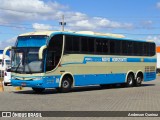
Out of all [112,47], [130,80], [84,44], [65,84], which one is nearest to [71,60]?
[65,84]

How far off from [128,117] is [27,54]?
33.6ft

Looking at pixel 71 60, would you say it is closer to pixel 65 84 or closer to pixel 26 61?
pixel 65 84

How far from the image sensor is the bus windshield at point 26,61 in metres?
20.9

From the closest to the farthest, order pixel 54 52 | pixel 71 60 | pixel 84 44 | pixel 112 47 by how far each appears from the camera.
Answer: pixel 54 52 < pixel 71 60 < pixel 84 44 < pixel 112 47

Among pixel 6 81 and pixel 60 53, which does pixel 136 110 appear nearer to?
pixel 60 53

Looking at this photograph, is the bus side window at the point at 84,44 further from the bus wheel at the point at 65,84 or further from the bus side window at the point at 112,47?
the bus side window at the point at 112,47

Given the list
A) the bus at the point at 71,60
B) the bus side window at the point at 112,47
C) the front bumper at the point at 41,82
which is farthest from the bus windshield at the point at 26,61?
the bus side window at the point at 112,47

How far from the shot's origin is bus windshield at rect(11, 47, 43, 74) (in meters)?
20.9

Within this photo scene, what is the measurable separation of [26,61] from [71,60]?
8.94ft

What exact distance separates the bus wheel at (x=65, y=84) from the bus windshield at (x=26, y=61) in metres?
1.91

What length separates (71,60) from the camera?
74.1 ft

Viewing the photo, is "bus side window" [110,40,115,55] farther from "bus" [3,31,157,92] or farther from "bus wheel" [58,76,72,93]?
"bus wheel" [58,76,72,93]

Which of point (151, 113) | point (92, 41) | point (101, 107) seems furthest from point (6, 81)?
point (151, 113)

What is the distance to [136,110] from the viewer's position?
1383 centimetres
